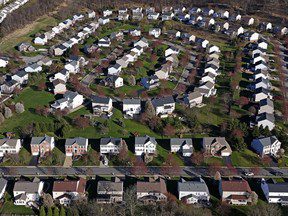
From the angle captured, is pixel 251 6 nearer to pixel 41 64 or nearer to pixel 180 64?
pixel 180 64

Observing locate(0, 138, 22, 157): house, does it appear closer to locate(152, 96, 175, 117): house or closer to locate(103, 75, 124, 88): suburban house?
locate(152, 96, 175, 117): house

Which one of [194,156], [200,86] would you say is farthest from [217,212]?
[200,86]

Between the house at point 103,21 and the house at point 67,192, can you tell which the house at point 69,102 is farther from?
the house at point 103,21

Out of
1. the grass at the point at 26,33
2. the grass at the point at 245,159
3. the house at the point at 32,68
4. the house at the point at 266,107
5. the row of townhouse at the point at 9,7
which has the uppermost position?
the house at the point at 266,107

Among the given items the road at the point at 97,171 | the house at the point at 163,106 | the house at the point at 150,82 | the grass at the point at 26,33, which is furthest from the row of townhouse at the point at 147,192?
the grass at the point at 26,33

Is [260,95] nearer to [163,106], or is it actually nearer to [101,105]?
[163,106]

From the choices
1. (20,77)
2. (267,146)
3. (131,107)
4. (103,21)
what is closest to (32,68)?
(20,77)
